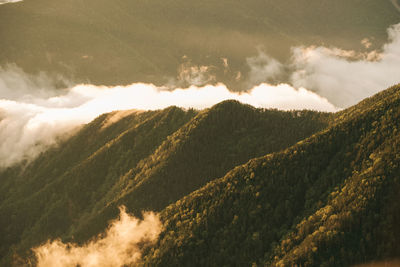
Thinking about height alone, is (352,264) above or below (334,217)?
below

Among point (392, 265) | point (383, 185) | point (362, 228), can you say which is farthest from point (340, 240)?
point (383, 185)

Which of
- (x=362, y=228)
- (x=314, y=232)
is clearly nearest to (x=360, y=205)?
(x=362, y=228)

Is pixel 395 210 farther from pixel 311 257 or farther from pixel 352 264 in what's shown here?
pixel 311 257

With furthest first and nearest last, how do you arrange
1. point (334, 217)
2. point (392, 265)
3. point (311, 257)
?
point (334, 217)
point (311, 257)
point (392, 265)

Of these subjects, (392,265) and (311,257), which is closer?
(392,265)

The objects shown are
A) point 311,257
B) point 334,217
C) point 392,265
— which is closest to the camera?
point 392,265

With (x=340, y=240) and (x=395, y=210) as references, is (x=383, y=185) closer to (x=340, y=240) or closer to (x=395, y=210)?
(x=395, y=210)

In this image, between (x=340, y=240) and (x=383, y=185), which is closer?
(x=340, y=240)

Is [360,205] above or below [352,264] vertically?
above
